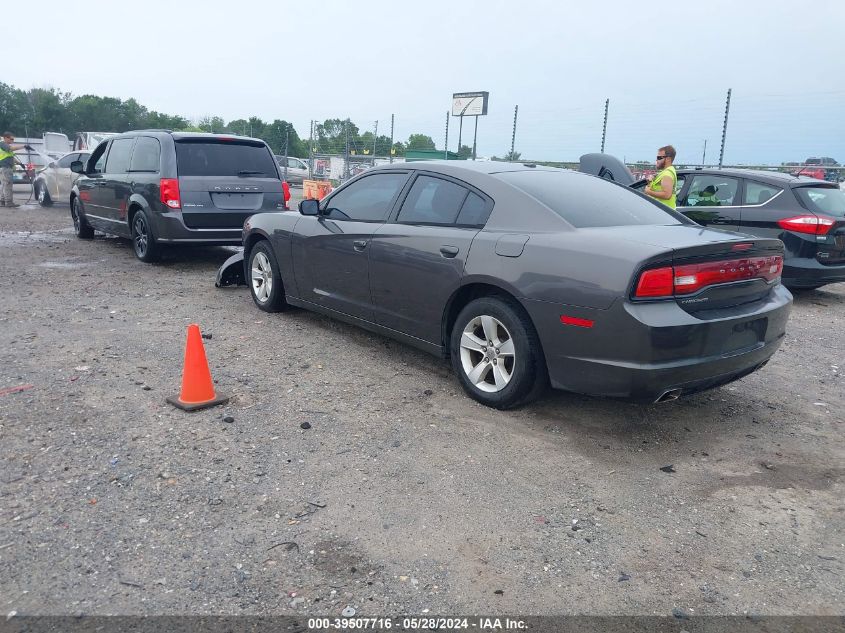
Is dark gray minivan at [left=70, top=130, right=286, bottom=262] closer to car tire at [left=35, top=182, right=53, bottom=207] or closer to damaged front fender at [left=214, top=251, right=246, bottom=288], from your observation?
damaged front fender at [left=214, top=251, right=246, bottom=288]

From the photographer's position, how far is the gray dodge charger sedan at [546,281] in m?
3.65

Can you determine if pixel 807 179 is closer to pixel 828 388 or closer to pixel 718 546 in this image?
pixel 828 388

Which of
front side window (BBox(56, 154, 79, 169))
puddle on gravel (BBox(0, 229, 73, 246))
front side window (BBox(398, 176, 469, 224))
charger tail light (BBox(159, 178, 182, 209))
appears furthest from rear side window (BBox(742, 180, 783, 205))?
front side window (BBox(56, 154, 79, 169))

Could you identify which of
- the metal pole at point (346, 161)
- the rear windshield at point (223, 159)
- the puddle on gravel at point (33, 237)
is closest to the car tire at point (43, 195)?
the puddle on gravel at point (33, 237)

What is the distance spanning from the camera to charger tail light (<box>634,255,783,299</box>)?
3.62 metres

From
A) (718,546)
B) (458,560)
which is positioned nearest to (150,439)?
(458,560)

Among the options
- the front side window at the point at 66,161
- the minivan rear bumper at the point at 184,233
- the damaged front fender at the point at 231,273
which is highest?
the front side window at the point at 66,161

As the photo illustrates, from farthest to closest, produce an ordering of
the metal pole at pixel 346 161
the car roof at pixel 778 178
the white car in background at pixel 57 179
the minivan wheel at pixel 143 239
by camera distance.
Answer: the metal pole at pixel 346 161 → the white car in background at pixel 57 179 → the minivan wheel at pixel 143 239 → the car roof at pixel 778 178

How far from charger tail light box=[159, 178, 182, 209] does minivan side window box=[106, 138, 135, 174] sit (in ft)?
4.62

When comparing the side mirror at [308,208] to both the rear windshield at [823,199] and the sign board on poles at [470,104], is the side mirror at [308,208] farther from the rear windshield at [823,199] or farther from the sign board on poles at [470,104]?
the sign board on poles at [470,104]

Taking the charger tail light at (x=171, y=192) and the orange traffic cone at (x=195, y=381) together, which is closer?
the orange traffic cone at (x=195, y=381)

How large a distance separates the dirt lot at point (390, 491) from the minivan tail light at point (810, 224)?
296 centimetres

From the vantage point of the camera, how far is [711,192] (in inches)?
352

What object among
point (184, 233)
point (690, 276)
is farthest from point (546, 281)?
point (184, 233)
